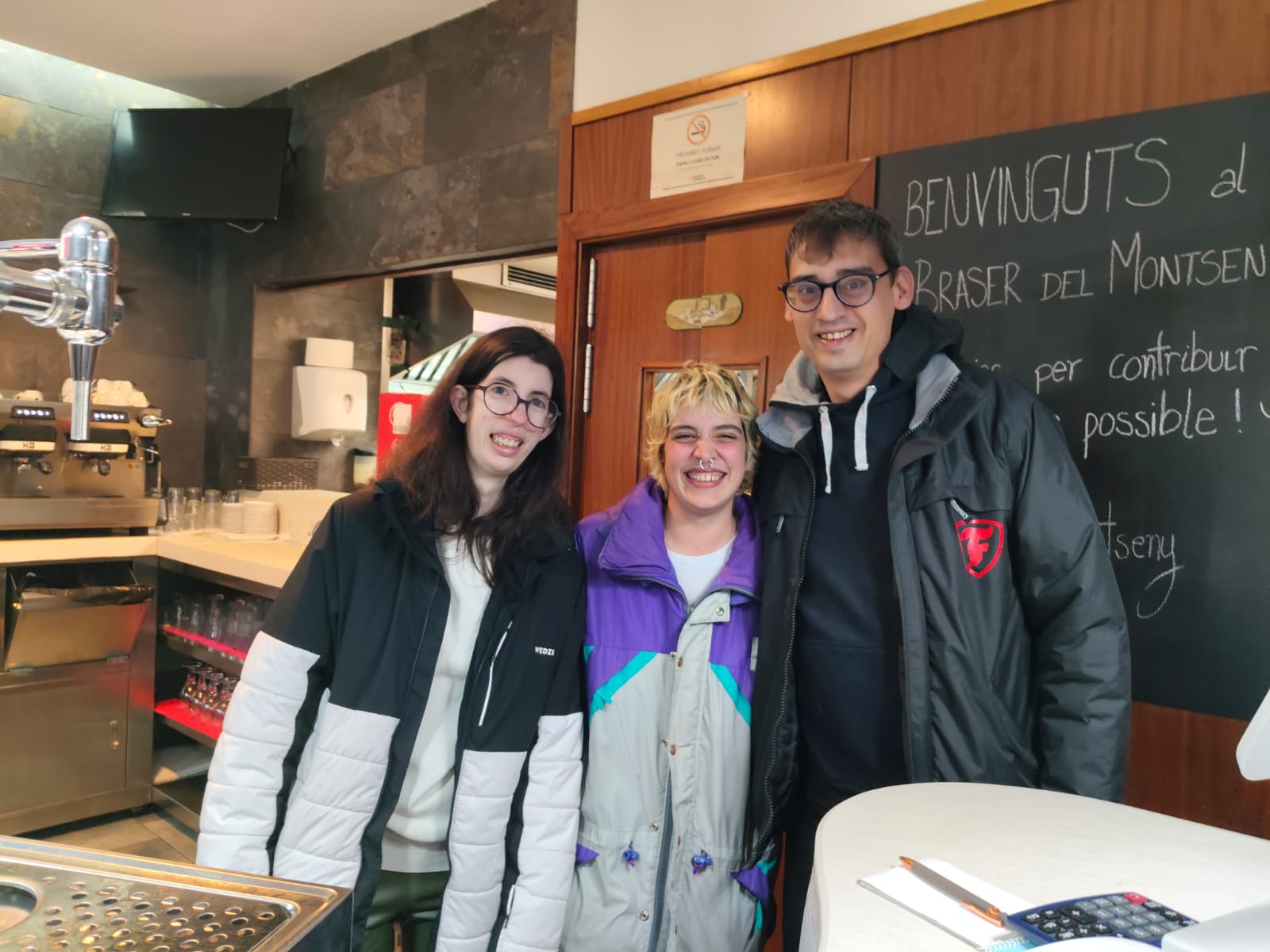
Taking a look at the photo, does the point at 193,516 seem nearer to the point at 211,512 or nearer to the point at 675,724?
the point at 211,512

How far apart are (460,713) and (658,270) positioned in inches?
67.7

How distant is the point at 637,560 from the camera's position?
63.1 inches

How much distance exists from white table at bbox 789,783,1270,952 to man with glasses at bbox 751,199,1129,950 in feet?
1.12

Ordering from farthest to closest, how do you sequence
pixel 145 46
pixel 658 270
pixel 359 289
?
pixel 359 289 < pixel 145 46 < pixel 658 270

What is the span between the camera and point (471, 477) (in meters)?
1.71

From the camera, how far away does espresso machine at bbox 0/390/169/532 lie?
11.5ft

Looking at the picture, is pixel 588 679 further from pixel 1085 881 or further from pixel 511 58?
pixel 511 58

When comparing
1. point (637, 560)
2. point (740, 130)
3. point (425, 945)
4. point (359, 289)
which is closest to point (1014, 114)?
point (740, 130)

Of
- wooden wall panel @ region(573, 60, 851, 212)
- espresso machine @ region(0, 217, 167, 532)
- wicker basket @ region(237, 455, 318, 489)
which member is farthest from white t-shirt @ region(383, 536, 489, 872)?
wicker basket @ region(237, 455, 318, 489)

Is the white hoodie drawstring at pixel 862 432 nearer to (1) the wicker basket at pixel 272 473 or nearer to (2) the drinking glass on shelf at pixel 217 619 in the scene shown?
(2) the drinking glass on shelf at pixel 217 619

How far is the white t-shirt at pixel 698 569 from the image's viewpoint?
1.64m

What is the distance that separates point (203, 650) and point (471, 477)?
247 centimetres

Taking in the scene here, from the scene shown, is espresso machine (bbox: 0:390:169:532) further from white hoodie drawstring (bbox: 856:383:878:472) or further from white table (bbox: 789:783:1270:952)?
white table (bbox: 789:783:1270:952)

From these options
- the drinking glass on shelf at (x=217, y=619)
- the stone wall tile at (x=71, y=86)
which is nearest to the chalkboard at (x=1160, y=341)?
the drinking glass on shelf at (x=217, y=619)
